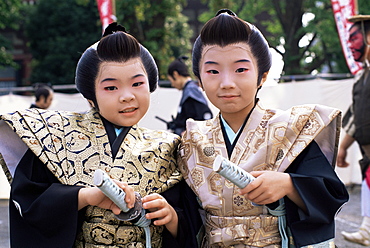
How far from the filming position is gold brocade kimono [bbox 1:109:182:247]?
2012 mm

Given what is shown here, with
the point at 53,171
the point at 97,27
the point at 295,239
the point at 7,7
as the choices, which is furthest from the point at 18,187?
the point at 97,27

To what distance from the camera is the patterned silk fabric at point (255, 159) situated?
1978 mm

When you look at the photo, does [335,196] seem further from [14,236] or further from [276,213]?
[14,236]

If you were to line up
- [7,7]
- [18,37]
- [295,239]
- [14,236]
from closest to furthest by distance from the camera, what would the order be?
[295,239] → [14,236] → [7,7] → [18,37]

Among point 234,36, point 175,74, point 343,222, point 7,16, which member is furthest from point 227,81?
point 7,16

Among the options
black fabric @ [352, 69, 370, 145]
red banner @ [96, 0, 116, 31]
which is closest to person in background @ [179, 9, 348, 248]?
black fabric @ [352, 69, 370, 145]

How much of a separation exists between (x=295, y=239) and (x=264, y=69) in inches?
30.6

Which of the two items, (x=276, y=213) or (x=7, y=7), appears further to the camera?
(x=7, y=7)

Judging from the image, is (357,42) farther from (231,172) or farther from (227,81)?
(231,172)

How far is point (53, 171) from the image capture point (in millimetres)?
1983

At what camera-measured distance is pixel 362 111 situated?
452 cm

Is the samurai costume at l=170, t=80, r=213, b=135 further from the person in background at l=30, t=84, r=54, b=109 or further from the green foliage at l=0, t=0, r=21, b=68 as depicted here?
the green foliage at l=0, t=0, r=21, b=68

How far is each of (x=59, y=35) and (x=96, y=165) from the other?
1738 centimetres

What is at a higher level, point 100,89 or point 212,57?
point 212,57
